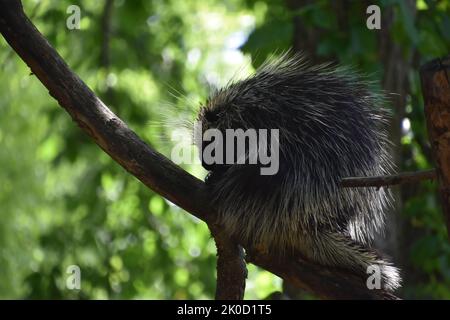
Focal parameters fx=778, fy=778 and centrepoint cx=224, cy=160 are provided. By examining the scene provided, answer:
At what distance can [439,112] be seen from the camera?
2186mm

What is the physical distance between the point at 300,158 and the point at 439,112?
76cm

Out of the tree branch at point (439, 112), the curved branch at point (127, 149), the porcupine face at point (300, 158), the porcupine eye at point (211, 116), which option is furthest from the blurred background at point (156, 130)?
the tree branch at point (439, 112)

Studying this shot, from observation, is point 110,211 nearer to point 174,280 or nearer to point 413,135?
point 174,280

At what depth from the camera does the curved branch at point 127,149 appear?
2668 millimetres

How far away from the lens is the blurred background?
4273mm

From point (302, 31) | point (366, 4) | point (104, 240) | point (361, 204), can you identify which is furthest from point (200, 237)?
point (361, 204)

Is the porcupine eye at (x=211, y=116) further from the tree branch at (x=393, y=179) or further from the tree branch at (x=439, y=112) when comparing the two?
the tree branch at (x=439, y=112)

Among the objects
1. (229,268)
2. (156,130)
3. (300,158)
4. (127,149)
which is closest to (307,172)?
(300,158)

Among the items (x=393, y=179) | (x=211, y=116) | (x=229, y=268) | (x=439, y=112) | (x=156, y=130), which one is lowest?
(x=229, y=268)

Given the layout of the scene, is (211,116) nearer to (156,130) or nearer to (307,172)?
(307,172)

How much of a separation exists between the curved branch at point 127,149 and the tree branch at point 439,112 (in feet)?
2.14

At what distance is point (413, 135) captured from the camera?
4926 mm

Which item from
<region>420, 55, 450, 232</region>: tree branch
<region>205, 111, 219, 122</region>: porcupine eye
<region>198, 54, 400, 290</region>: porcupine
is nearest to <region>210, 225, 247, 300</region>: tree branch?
<region>198, 54, 400, 290</region>: porcupine

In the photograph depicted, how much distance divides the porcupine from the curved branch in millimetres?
68
